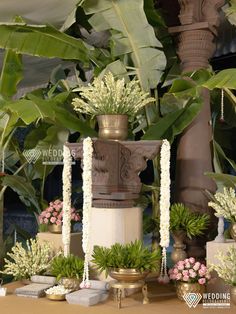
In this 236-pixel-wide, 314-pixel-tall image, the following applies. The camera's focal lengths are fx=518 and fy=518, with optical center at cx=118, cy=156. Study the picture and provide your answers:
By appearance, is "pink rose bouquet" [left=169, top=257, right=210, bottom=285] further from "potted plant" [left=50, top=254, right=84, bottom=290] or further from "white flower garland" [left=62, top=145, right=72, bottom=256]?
"white flower garland" [left=62, top=145, right=72, bottom=256]

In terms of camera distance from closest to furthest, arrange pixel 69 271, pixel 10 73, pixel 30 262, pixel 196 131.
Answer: pixel 69 271 → pixel 30 262 → pixel 196 131 → pixel 10 73

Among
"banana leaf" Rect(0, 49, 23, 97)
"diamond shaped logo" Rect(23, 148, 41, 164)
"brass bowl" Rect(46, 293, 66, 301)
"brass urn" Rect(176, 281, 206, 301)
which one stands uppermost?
"banana leaf" Rect(0, 49, 23, 97)

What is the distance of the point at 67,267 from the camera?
265 cm

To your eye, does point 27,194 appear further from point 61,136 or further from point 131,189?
point 131,189

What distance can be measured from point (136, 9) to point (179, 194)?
1124 millimetres

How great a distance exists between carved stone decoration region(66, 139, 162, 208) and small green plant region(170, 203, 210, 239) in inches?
11.7

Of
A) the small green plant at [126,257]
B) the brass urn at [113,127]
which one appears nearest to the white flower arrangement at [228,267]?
the small green plant at [126,257]

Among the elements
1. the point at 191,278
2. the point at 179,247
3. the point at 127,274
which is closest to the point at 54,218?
the point at 179,247

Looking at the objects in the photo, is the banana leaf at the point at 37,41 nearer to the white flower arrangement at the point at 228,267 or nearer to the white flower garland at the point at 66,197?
the white flower garland at the point at 66,197

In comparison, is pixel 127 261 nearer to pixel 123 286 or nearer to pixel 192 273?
pixel 123 286

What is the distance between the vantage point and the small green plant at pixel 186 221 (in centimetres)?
287

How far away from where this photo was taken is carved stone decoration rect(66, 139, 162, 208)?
2.63 meters

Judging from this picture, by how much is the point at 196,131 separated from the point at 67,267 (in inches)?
43.5

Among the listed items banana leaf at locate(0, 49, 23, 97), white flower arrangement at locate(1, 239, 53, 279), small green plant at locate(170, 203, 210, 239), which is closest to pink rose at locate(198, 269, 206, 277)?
small green plant at locate(170, 203, 210, 239)
